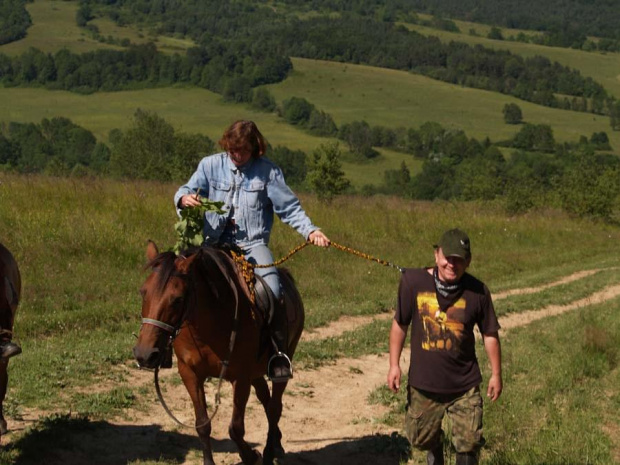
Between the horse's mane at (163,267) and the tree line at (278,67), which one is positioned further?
the tree line at (278,67)

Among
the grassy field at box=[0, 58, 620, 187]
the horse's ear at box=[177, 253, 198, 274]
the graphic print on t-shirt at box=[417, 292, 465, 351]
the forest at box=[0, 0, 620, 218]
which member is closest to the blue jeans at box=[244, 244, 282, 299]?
the horse's ear at box=[177, 253, 198, 274]

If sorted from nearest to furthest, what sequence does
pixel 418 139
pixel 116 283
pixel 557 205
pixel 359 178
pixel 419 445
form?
pixel 419 445
pixel 116 283
pixel 557 205
pixel 359 178
pixel 418 139

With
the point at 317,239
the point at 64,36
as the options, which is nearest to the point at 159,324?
the point at 317,239

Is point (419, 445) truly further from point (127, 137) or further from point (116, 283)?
point (127, 137)

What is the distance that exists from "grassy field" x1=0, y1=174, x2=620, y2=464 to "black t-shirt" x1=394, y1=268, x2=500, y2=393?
1627mm

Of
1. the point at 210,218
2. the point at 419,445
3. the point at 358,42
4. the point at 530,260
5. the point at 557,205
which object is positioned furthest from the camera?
the point at 358,42

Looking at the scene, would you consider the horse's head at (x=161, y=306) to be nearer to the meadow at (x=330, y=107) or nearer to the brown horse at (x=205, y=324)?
the brown horse at (x=205, y=324)

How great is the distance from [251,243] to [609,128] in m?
127

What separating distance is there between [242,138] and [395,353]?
214 cm

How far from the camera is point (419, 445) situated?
6.05 meters

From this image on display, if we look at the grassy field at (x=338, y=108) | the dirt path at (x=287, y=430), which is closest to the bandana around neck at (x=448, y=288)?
the dirt path at (x=287, y=430)

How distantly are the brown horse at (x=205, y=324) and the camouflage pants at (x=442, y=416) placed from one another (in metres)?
1.39

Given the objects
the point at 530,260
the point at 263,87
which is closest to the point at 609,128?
the point at 263,87

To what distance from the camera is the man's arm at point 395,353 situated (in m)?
5.96
